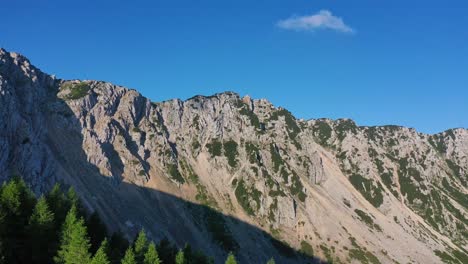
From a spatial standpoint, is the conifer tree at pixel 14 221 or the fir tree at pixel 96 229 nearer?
the conifer tree at pixel 14 221

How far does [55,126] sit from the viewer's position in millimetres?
166625

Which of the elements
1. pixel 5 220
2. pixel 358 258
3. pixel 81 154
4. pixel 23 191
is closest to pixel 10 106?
pixel 81 154

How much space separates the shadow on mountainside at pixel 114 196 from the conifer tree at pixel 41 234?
73395mm

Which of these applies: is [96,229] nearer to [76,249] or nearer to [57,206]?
[57,206]

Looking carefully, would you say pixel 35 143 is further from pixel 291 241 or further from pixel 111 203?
pixel 291 241

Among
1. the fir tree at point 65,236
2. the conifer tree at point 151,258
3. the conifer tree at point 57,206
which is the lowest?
the conifer tree at point 151,258

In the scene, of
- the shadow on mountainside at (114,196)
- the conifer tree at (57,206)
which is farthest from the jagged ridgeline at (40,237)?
the shadow on mountainside at (114,196)

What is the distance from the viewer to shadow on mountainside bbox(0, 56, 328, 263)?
5399 inches

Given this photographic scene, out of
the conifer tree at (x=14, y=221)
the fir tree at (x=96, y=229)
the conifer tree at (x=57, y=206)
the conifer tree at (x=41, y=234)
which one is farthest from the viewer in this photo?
the fir tree at (x=96, y=229)

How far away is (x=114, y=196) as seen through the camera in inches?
6250

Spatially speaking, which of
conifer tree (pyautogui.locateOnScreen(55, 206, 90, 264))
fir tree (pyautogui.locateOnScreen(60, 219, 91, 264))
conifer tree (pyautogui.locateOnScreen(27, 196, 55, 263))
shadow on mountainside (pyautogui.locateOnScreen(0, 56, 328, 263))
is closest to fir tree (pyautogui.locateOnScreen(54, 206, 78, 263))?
conifer tree (pyautogui.locateOnScreen(55, 206, 90, 264))

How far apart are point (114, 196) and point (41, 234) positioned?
104 metres

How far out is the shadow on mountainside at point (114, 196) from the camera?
13712 centimetres

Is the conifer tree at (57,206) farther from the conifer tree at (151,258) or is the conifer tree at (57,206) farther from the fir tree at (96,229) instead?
the conifer tree at (151,258)
